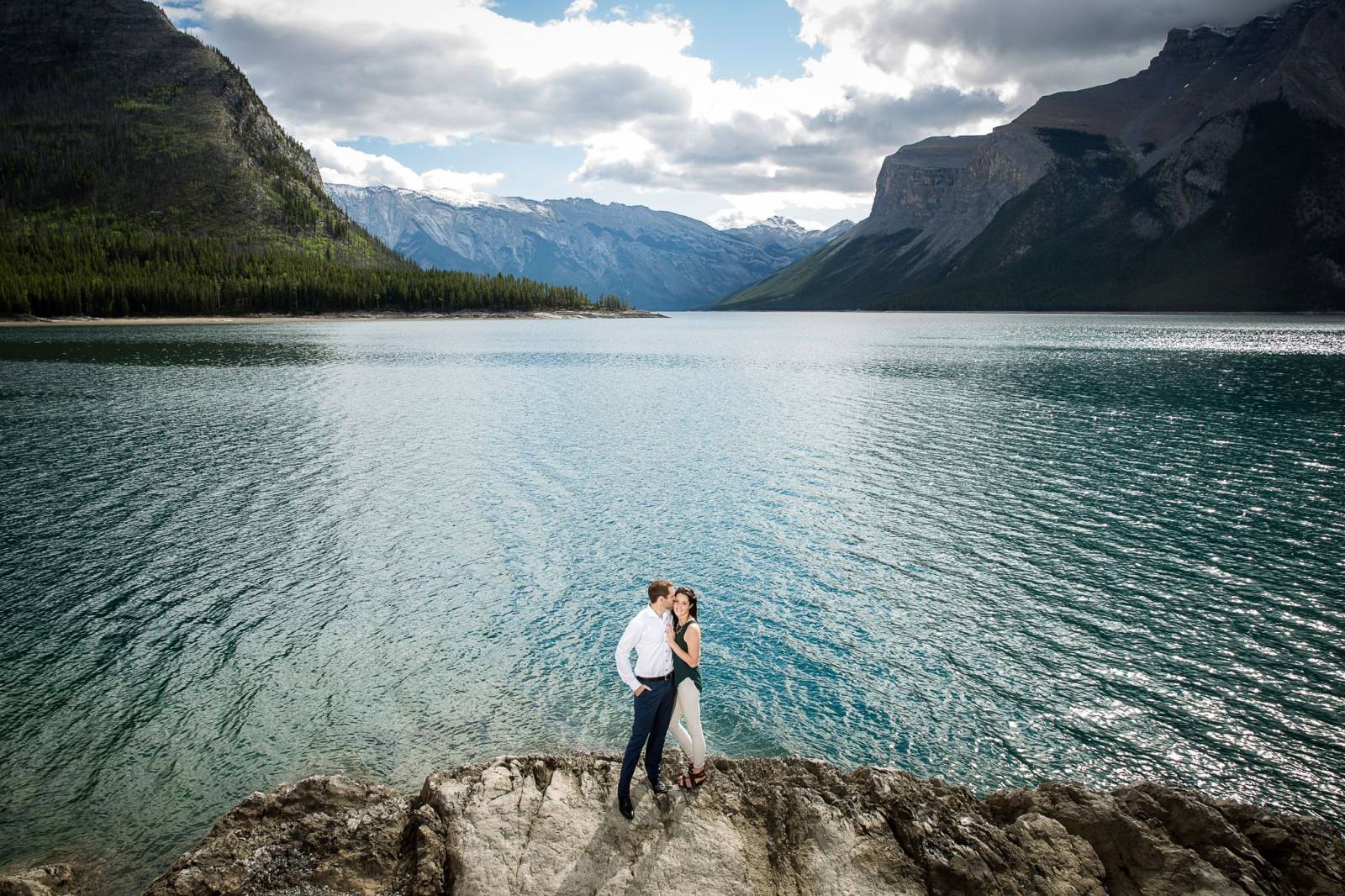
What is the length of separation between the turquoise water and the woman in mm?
4039

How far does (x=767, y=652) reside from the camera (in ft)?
66.6

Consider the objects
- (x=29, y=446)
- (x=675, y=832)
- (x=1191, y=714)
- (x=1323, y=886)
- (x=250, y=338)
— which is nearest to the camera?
(x=1323, y=886)

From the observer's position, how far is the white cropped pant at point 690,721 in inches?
467

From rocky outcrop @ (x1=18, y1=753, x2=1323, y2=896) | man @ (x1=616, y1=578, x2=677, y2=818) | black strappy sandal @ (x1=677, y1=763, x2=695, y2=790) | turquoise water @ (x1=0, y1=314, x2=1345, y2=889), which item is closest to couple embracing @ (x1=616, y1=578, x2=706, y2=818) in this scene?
man @ (x1=616, y1=578, x2=677, y2=818)

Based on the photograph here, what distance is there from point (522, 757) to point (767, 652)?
8962 mm

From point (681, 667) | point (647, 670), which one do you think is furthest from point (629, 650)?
point (681, 667)

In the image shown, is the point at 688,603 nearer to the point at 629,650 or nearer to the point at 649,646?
the point at 649,646

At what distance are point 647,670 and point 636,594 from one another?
12566mm

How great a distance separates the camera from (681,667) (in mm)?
11836

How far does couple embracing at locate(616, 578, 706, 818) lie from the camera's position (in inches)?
456

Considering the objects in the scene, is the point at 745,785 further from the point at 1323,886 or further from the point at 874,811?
the point at 1323,886

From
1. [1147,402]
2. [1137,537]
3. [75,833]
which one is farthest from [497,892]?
[1147,402]

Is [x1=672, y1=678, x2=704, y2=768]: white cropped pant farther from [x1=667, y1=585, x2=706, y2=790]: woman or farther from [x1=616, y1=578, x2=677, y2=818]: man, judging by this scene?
[x1=616, y1=578, x2=677, y2=818]: man

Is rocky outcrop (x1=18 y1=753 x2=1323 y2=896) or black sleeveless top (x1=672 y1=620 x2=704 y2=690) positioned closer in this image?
rocky outcrop (x1=18 y1=753 x2=1323 y2=896)
